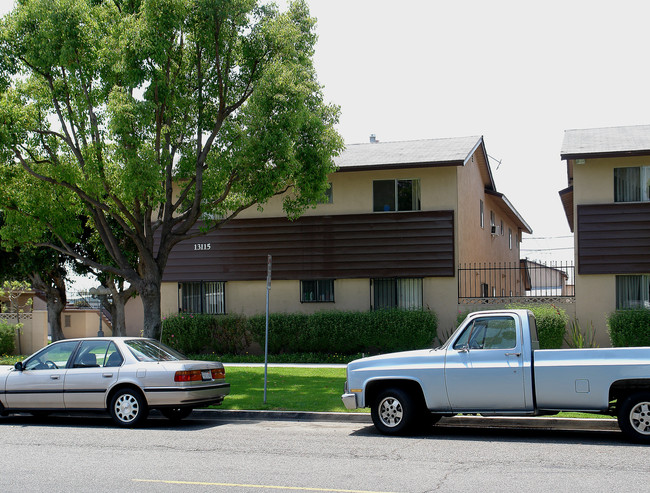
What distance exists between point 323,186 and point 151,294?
16.6ft

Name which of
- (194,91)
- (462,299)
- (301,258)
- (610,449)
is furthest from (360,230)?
(610,449)

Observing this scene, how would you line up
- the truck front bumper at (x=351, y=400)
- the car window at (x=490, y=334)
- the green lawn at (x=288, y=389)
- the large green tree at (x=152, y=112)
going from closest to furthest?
the car window at (x=490, y=334) → the truck front bumper at (x=351, y=400) → the green lawn at (x=288, y=389) → the large green tree at (x=152, y=112)

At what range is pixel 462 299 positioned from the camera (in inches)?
905

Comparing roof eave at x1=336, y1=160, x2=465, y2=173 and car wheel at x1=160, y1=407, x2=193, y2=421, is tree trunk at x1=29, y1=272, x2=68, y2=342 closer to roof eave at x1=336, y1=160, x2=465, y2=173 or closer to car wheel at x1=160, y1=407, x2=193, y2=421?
roof eave at x1=336, y1=160, x2=465, y2=173

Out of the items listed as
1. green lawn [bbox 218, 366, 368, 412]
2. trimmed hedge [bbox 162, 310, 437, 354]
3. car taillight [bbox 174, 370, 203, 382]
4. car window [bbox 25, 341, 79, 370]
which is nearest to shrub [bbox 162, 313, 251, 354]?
trimmed hedge [bbox 162, 310, 437, 354]

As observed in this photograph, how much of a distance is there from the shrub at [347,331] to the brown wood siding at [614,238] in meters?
4.83

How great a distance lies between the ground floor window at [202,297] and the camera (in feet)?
84.0

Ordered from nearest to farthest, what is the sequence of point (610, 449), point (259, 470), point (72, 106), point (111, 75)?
point (259, 470), point (610, 449), point (111, 75), point (72, 106)

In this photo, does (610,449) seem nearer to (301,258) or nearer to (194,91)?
(194,91)

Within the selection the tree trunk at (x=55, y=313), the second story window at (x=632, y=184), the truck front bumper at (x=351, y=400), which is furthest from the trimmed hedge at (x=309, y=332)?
the tree trunk at (x=55, y=313)

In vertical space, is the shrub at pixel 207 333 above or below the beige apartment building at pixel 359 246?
below

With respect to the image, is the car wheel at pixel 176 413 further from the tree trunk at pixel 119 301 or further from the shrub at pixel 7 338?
the tree trunk at pixel 119 301

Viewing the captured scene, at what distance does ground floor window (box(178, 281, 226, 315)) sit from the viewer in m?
25.6

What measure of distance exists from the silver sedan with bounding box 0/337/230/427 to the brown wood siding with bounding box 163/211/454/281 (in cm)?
1129
